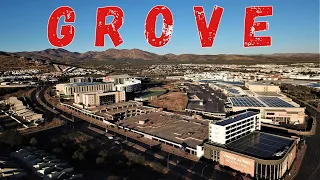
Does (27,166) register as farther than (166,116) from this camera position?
No

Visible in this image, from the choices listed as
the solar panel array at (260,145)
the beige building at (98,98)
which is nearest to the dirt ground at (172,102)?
the beige building at (98,98)

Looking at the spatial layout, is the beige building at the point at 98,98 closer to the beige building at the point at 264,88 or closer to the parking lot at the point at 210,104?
the parking lot at the point at 210,104

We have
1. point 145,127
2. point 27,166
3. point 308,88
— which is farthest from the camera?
point 308,88

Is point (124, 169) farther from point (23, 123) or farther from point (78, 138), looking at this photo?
point (23, 123)

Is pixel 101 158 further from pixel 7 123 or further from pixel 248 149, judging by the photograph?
pixel 7 123

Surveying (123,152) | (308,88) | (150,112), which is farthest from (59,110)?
(308,88)

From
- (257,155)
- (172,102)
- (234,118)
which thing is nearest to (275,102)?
(172,102)

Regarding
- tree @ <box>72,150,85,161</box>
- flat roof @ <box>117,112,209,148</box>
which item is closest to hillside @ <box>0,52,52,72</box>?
flat roof @ <box>117,112,209,148</box>
